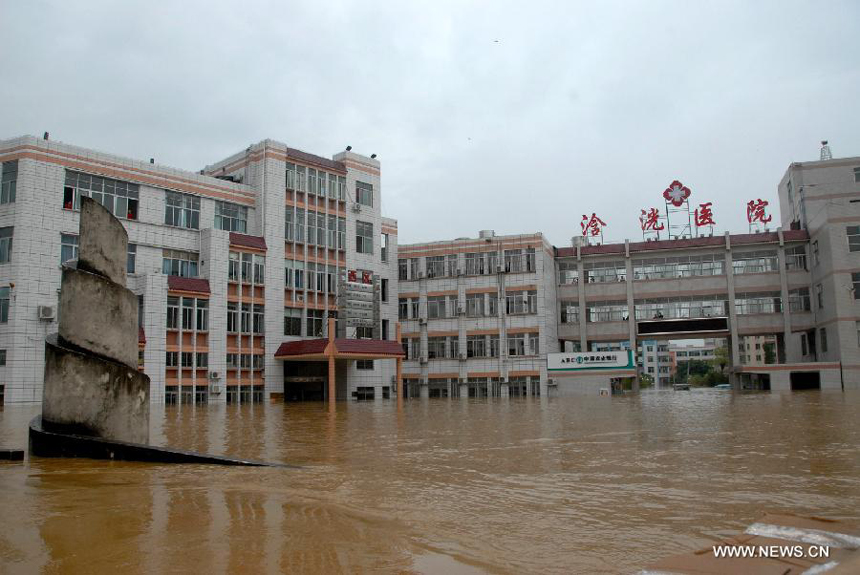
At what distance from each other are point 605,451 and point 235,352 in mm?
28279

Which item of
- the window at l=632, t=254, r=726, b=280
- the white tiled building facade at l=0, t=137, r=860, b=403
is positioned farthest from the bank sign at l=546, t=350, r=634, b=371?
the window at l=632, t=254, r=726, b=280

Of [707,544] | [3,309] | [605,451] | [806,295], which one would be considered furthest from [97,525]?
[806,295]

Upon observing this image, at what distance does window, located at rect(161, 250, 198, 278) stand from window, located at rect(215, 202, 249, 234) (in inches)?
87.5

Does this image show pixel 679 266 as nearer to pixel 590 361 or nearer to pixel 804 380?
pixel 590 361

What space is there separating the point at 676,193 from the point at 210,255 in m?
29.0

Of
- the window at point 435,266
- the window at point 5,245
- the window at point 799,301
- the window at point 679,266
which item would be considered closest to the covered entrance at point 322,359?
the window at point 435,266

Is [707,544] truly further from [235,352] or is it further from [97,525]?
[235,352]

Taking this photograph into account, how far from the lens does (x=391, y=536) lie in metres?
4.48

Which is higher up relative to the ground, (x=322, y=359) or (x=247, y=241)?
(x=247, y=241)

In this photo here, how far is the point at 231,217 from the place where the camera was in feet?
123

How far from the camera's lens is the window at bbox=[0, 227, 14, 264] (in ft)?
98.0

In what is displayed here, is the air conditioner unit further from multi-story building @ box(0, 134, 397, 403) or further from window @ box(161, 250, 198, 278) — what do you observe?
window @ box(161, 250, 198, 278)

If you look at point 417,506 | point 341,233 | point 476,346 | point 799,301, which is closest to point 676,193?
point 799,301

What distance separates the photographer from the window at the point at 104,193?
31.4 metres
